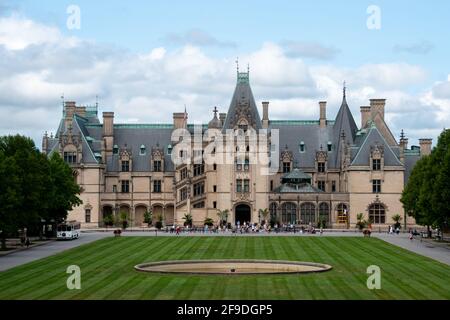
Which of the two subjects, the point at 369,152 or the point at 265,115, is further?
the point at 265,115

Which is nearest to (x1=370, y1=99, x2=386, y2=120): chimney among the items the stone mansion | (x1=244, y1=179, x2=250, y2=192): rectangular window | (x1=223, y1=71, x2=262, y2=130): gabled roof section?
the stone mansion

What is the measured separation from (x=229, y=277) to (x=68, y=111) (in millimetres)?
79916

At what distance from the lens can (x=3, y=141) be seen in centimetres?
8281

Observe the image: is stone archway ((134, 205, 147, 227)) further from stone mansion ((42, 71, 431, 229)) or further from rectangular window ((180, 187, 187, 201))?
rectangular window ((180, 187, 187, 201))

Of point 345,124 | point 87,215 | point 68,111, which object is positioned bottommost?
point 87,215

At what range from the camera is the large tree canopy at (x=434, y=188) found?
79312 millimetres

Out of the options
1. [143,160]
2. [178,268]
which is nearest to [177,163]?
[143,160]

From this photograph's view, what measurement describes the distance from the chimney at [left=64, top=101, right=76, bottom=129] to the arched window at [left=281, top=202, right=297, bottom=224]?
98.8 feet

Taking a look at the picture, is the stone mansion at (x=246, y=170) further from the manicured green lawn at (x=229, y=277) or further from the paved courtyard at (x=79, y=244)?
the manicured green lawn at (x=229, y=277)

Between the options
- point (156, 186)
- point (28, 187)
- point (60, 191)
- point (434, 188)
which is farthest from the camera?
point (156, 186)

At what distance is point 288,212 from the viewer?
4587 inches

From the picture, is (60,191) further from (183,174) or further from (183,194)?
(183,174)

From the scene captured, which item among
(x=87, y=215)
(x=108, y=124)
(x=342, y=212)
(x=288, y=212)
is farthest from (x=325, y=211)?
(x=108, y=124)

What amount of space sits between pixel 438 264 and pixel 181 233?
4455 cm
